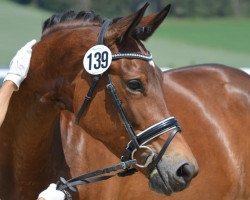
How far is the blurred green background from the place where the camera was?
17.9 m

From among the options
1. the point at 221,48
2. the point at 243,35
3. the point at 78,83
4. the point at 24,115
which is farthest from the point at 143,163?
the point at 243,35

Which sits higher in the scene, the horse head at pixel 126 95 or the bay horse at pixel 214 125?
the horse head at pixel 126 95

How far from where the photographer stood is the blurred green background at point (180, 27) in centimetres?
1791

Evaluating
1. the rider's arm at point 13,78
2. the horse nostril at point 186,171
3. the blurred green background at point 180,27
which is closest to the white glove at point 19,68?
the rider's arm at point 13,78

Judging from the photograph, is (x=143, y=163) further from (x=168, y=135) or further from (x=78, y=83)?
(x=78, y=83)

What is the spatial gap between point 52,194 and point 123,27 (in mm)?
938

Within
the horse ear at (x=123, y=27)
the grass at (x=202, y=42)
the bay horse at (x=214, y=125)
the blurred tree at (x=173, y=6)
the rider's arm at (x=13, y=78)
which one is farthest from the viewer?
the blurred tree at (x=173, y=6)

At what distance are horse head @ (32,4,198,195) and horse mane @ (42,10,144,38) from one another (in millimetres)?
83

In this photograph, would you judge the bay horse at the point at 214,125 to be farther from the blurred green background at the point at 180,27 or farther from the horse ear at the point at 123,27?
the blurred green background at the point at 180,27

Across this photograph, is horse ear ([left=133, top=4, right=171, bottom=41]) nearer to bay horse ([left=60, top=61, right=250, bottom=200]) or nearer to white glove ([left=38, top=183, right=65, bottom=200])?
white glove ([left=38, top=183, right=65, bottom=200])

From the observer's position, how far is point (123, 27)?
3547 mm

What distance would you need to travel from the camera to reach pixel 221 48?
23531 mm

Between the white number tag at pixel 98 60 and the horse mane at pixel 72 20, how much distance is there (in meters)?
0.32

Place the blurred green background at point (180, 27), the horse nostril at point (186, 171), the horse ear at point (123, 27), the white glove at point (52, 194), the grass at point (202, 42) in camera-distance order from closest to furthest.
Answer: the horse nostril at point (186, 171) < the horse ear at point (123, 27) < the white glove at point (52, 194) < the blurred green background at point (180, 27) < the grass at point (202, 42)
